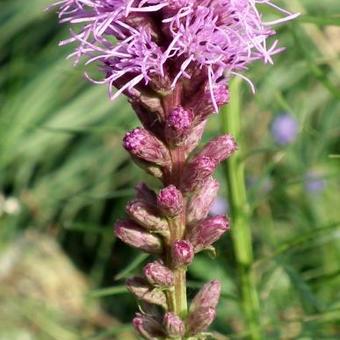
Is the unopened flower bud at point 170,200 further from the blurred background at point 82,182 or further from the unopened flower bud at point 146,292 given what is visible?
the blurred background at point 82,182

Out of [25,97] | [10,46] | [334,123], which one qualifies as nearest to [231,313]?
[334,123]

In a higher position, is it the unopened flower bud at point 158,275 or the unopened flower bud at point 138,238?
the unopened flower bud at point 138,238

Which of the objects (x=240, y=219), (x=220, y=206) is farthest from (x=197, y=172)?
(x=220, y=206)

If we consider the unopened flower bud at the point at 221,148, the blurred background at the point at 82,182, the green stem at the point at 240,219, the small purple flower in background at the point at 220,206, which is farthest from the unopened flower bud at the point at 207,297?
the small purple flower in background at the point at 220,206

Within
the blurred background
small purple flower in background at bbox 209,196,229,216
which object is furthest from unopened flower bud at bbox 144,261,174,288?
small purple flower in background at bbox 209,196,229,216

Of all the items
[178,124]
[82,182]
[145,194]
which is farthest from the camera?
[82,182]

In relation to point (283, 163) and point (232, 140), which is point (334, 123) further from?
point (232, 140)

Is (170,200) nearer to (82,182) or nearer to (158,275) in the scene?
(158,275)
